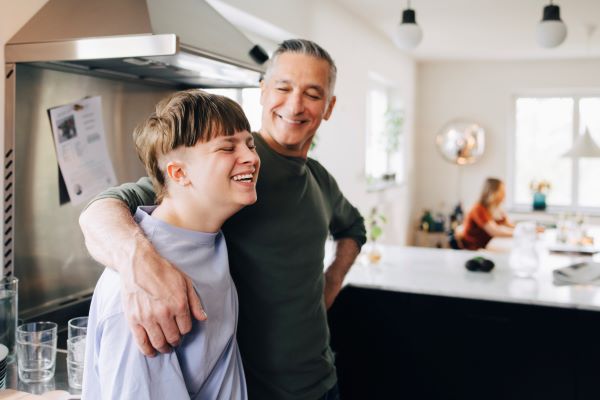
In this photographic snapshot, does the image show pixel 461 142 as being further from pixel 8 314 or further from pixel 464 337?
pixel 8 314

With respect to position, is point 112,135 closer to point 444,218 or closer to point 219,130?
point 219,130

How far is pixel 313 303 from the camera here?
141cm

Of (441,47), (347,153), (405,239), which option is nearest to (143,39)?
(347,153)

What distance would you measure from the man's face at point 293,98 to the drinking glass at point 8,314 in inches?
28.1

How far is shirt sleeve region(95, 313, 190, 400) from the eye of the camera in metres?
0.89

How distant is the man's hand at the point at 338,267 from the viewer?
1.80 metres

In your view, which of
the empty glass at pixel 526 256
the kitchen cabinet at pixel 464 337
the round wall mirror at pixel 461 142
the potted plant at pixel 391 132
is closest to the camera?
the kitchen cabinet at pixel 464 337

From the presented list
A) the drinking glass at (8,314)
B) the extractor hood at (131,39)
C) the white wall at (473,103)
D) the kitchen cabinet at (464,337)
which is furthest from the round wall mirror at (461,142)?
the drinking glass at (8,314)

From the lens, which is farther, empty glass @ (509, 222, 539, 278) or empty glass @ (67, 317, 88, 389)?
empty glass @ (509, 222, 539, 278)

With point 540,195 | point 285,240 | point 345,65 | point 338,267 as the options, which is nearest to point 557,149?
point 540,195

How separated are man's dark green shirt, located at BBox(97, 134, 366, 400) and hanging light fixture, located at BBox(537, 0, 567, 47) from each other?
2.34 m

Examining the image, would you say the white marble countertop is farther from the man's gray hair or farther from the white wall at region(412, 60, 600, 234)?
the white wall at region(412, 60, 600, 234)

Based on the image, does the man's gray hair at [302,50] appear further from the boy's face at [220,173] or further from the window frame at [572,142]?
the window frame at [572,142]

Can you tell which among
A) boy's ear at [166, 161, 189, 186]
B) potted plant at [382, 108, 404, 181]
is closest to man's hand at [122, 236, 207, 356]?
boy's ear at [166, 161, 189, 186]
